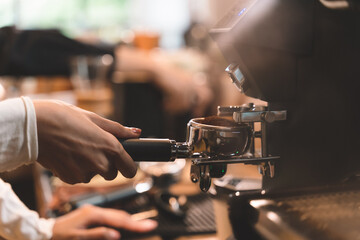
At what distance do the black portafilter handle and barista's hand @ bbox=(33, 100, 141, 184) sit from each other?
0.01 meters

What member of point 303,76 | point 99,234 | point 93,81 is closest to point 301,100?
point 303,76

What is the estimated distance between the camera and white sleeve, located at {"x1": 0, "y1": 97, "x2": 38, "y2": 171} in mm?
361

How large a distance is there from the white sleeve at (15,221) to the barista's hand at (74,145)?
0.30 metres

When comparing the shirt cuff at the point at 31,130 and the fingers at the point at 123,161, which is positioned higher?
the shirt cuff at the point at 31,130

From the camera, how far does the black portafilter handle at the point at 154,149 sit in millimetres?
411

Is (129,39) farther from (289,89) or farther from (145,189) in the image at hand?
(289,89)

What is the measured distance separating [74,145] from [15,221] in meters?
0.34

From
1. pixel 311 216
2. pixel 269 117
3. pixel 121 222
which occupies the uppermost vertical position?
pixel 269 117

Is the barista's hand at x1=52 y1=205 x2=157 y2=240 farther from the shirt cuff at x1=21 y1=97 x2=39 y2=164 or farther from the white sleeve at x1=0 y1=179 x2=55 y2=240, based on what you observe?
the shirt cuff at x1=21 y1=97 x2=39 y2=164

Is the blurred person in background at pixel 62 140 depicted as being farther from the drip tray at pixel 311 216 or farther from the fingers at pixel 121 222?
the fingers at pixel 121 222

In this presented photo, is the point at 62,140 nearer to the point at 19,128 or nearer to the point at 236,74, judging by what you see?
the point at 19,128

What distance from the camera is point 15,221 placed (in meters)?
0.64

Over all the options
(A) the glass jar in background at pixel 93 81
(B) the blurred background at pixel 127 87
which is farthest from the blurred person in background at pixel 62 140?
(A) the glass jar in background at pixel 93 81

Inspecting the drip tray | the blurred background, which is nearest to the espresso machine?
the drip tray
